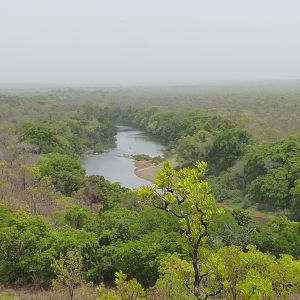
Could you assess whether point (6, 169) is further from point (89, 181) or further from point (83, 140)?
point (83, 140)

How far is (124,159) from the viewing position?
212 feet

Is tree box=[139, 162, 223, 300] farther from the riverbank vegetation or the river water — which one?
the river water

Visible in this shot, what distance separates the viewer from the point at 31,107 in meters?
96.8

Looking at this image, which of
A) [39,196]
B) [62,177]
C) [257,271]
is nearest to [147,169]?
[62,177]

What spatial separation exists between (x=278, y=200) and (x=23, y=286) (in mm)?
23842

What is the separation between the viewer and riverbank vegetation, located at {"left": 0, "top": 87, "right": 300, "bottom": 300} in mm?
7852

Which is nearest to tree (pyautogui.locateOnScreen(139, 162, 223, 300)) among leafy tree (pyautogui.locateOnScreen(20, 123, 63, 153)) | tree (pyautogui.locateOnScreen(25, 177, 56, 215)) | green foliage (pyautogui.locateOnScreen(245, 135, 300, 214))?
tree (pyautogui.locateOnScreen(25, 177, 56, 215))

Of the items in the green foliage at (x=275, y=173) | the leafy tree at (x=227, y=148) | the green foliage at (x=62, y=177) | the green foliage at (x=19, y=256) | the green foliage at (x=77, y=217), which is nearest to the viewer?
the green foliage at (x=19, y=256)

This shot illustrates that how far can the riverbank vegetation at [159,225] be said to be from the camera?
7852 mm

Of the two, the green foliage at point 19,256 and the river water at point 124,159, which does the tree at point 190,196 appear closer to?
the green foliage at point 19,256

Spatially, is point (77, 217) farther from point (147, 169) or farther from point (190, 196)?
point (147, 169)

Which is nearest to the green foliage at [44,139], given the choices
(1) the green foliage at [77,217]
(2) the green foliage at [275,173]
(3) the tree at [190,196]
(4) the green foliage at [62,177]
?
(4) the green foliage at [62,177]

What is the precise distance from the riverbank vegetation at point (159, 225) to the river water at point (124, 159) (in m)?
5.09

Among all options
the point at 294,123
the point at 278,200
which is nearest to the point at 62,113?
the point at 294,123
